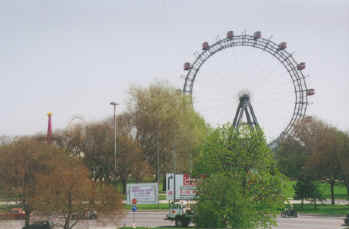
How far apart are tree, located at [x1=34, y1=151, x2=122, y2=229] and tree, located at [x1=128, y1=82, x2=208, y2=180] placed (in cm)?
3996

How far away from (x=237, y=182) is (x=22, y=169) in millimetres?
14919

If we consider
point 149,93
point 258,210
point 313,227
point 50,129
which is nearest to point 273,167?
point 258,210

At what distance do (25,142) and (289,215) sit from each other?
79.2ft

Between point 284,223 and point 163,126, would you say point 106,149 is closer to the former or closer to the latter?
point 163,126

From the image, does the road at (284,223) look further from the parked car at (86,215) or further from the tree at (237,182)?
the tree at (237,182)

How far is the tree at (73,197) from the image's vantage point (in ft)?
79.6

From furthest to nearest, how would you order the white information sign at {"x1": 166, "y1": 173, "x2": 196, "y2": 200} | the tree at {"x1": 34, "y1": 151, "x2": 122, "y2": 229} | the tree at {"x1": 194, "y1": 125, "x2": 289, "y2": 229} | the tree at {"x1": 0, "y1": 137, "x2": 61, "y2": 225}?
1. the white information sign at {"x1": 166, "y1": 173, "x2": 196, "y2": 200}
2. the tree at {"x1": 0, "y1": 137, "x2": 61, "y2": 225}
3. the tree at {"x1": 194, "y1": 125, "x2": 289, "y2": 229}
4. the tree at {"x1": 34, "y1": 151, "x2": 122, "y2": 229}

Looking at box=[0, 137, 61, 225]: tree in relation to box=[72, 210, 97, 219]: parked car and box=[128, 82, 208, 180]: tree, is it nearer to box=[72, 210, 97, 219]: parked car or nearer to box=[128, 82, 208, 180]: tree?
box=[72, 210, 97, 219]: parked car

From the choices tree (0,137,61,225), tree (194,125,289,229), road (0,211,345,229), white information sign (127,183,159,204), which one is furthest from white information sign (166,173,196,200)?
tree (0,137,61,225)

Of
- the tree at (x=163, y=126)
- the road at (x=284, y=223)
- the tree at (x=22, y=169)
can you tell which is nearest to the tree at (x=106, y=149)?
the tree at (x=163, y=126)

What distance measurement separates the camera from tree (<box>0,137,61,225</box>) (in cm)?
3142

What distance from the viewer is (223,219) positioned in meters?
26.9

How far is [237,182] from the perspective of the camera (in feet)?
89.1

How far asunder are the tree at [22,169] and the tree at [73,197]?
20.9 ft
